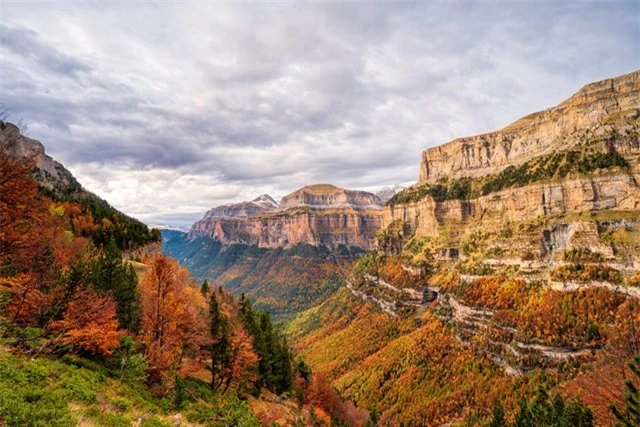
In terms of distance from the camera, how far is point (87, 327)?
23594 millimetres

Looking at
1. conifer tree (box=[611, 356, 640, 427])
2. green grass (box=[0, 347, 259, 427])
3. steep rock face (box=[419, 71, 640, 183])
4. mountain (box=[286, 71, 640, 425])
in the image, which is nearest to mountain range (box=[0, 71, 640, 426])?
mountain (box=[286, 71, 640, 425])

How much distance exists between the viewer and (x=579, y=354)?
79562 millimetres

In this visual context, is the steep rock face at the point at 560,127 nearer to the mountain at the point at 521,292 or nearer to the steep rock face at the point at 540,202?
the mountain at the point at 521,292

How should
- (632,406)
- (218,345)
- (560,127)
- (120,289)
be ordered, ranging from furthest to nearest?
(560,127), (218,345), (120,289), (632,406)

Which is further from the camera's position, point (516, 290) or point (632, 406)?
point (516, 290)

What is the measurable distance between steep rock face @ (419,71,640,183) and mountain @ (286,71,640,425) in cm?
48

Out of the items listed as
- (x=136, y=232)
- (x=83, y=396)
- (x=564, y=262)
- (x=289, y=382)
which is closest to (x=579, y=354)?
(x=564, y=262)

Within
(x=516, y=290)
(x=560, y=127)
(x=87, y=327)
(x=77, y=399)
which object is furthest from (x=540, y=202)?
(x=77, y=399)

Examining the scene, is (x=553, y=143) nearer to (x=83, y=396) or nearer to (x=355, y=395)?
(x=355, y=395)

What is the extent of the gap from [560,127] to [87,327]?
161730 millimetres

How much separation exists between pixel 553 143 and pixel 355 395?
12130cm

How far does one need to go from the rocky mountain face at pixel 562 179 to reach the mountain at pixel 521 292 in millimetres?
421

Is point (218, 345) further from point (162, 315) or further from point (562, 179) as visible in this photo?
point (562, 179)

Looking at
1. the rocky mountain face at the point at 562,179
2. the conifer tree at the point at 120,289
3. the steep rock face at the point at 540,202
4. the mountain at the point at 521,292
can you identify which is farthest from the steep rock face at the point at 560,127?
the conifer tree at the point at 120,289
